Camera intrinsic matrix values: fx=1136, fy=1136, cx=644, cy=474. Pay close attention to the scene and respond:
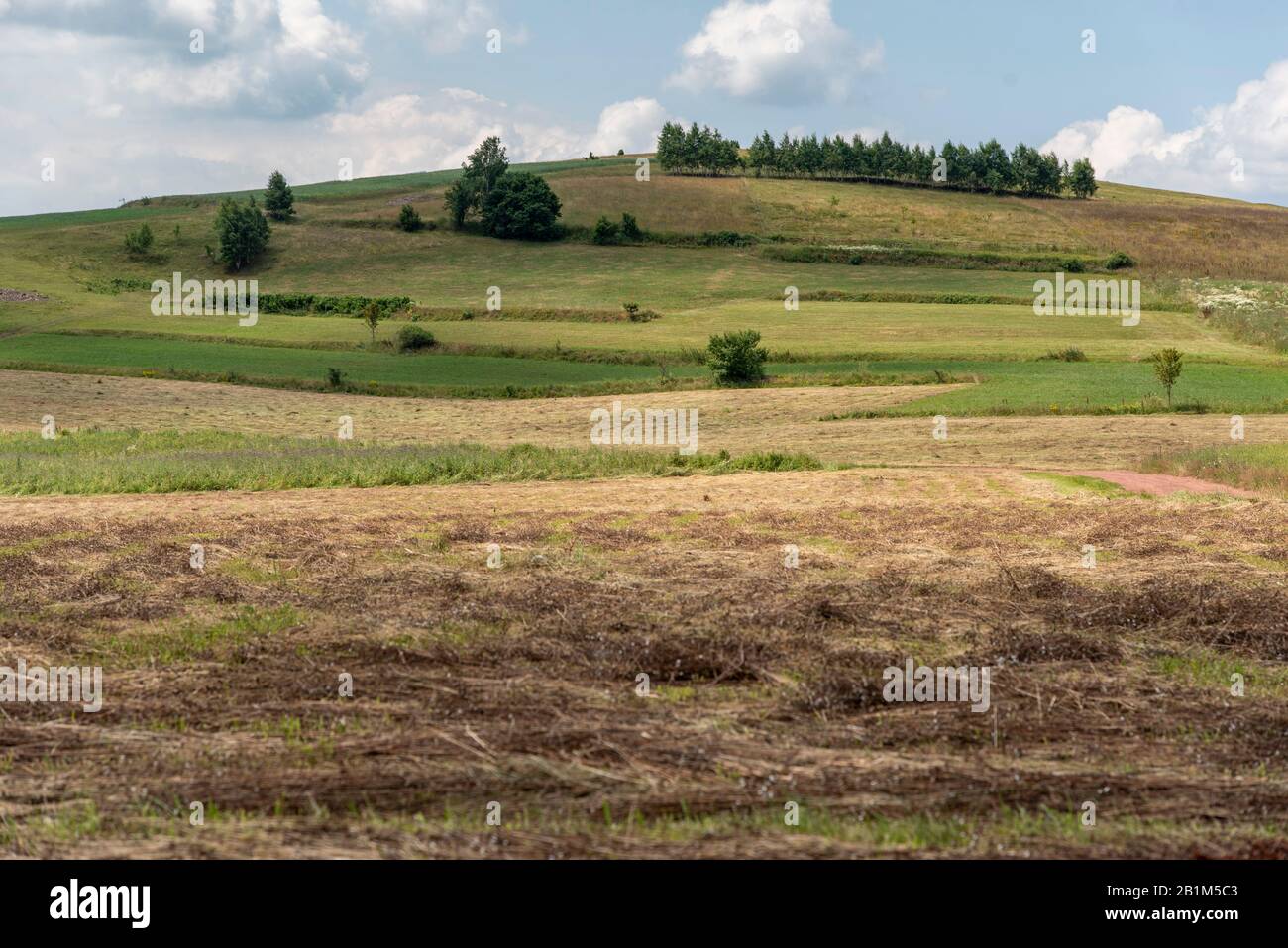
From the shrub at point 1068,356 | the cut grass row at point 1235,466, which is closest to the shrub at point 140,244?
the shrub at point 1068,356

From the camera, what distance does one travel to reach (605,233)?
101688 millimetres

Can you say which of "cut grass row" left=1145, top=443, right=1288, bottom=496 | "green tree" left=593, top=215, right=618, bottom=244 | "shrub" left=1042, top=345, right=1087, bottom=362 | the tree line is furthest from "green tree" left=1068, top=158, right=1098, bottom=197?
"cut grass row" left=1145, top=443, right=1288, bottom=496

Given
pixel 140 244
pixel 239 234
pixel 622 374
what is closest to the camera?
pixel 622 374

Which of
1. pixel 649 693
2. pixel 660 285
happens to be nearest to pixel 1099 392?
pixel 649 693

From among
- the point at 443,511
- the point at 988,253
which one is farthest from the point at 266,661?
the point at 988,253

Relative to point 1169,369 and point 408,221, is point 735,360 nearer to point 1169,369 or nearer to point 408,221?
point 1169,369

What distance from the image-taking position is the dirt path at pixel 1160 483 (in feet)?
77.3

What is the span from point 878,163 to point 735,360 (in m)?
93.4

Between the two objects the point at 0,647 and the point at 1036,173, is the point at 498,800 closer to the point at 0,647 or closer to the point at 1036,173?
the point at 0,647

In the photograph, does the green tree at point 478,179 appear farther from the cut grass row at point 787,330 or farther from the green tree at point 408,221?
the cut grass row at point 787,330

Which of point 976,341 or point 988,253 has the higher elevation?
point 988,253

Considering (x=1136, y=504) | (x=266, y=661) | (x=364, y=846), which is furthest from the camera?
(x=1136, y=504)
